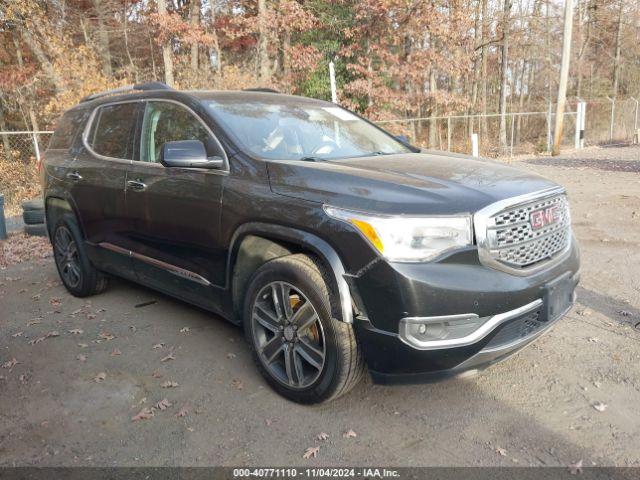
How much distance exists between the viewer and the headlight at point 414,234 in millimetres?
2656

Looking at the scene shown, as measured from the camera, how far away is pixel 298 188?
3.05 metres

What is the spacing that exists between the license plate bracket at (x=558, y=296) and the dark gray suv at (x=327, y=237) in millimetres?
13

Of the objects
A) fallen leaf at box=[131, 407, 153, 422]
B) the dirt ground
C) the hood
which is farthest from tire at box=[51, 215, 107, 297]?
the hood

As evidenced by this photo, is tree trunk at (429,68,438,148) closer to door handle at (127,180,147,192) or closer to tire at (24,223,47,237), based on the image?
tire at (24,223,47,237)

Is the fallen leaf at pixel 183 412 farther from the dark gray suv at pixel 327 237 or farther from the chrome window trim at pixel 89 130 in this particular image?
the chrome window trim at pixel 89 130

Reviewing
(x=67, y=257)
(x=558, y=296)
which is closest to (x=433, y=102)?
(x=67, y=257)

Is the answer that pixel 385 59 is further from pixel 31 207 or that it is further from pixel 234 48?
pixel 31 207

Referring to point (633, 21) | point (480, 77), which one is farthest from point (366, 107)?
point (633, 21)

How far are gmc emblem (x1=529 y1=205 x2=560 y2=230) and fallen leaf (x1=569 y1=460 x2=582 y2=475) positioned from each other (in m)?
1.22

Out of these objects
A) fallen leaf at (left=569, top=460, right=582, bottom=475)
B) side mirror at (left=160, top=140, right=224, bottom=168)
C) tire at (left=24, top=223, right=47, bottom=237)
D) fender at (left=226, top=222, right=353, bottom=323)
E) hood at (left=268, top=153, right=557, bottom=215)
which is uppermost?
side mirror at (left=160, top=140, right=224, bottom=168)

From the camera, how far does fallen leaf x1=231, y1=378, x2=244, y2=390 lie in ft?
11.3

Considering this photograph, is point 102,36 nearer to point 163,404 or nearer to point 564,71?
point 564,71

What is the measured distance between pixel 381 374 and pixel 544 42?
34.0m

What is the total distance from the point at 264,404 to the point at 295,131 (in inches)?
75.8
